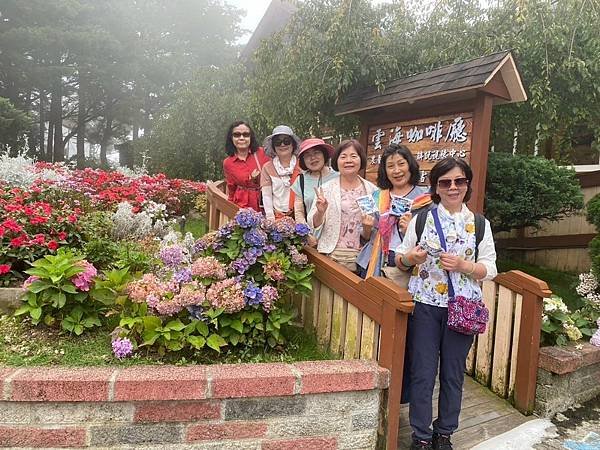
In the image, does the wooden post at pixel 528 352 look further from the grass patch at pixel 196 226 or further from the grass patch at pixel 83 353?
the grass patch at pixel 196 226

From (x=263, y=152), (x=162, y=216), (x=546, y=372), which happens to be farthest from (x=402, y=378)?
(x=162, y=216)

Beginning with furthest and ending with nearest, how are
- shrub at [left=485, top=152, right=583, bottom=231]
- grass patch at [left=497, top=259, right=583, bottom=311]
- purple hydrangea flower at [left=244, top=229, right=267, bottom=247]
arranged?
grass patch at [left=497, top=259, right=583, bottom=311], shrub at [left=485, top=152, right=583, bottom=231], purple hydrangea flower at [left=244, top=229, right=267, bottom=247]

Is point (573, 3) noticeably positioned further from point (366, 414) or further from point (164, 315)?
point (164, 315)

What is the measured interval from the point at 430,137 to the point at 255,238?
6.74 ft

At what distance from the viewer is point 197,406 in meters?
2.35

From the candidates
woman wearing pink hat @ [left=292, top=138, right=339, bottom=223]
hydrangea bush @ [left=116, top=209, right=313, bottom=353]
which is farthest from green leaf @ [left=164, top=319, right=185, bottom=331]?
woman wearing pink hat @ [left=292, top=138, right=339, bottom=223]

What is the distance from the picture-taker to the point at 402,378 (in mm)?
2596

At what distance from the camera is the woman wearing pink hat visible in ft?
10.5

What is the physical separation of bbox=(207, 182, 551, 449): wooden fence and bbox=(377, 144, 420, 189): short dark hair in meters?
0.58

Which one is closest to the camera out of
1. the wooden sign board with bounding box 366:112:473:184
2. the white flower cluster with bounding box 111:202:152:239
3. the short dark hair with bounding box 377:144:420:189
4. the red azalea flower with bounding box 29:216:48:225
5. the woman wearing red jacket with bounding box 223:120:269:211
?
the short dark hair with bounding box 377:144:420:189

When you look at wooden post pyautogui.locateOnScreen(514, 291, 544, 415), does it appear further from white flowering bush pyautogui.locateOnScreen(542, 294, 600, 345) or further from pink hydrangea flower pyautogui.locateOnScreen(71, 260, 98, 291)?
pink hydrangea flower pyautogui.locateOnScreen(71, 260, 98, 291)

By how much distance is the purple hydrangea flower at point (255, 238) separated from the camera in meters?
2.94

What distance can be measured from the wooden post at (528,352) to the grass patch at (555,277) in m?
2.70

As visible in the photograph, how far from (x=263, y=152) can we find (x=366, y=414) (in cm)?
240
